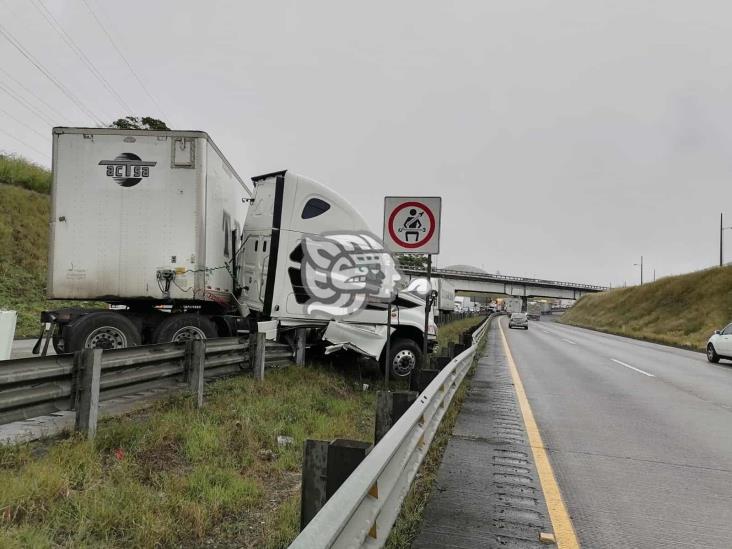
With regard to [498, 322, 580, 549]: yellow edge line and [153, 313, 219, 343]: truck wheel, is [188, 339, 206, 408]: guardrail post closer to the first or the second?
[153, 313, 219, 343]: truck wheel

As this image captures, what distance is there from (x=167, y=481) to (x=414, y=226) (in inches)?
212

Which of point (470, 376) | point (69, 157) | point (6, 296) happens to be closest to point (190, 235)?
point (69, 157)

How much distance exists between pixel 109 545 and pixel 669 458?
5.41 m

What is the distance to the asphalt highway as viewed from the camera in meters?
3.78

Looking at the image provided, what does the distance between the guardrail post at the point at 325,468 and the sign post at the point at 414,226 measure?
559 centimetres

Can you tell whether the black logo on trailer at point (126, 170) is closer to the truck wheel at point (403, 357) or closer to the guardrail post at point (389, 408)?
the truck wheel at point (403, 357)

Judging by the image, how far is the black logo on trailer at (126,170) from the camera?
8000 mm

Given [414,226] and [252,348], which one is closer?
[252,348]

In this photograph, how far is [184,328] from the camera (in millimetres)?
8141

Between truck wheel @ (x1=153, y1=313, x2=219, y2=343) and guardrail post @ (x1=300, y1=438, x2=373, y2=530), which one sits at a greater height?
truck wheel @ (x1=153, y1=313, x2=219, y2=343)

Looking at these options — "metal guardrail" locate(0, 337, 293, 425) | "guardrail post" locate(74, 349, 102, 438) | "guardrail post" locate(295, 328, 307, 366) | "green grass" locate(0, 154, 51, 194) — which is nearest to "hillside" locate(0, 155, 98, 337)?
"green grass" locate(0, 154, 51, 194)

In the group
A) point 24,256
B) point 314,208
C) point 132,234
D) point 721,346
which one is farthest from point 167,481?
point 24,256

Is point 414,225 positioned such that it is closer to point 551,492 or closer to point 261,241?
point 261,241

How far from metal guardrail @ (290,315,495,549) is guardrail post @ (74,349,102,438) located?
111 inches
